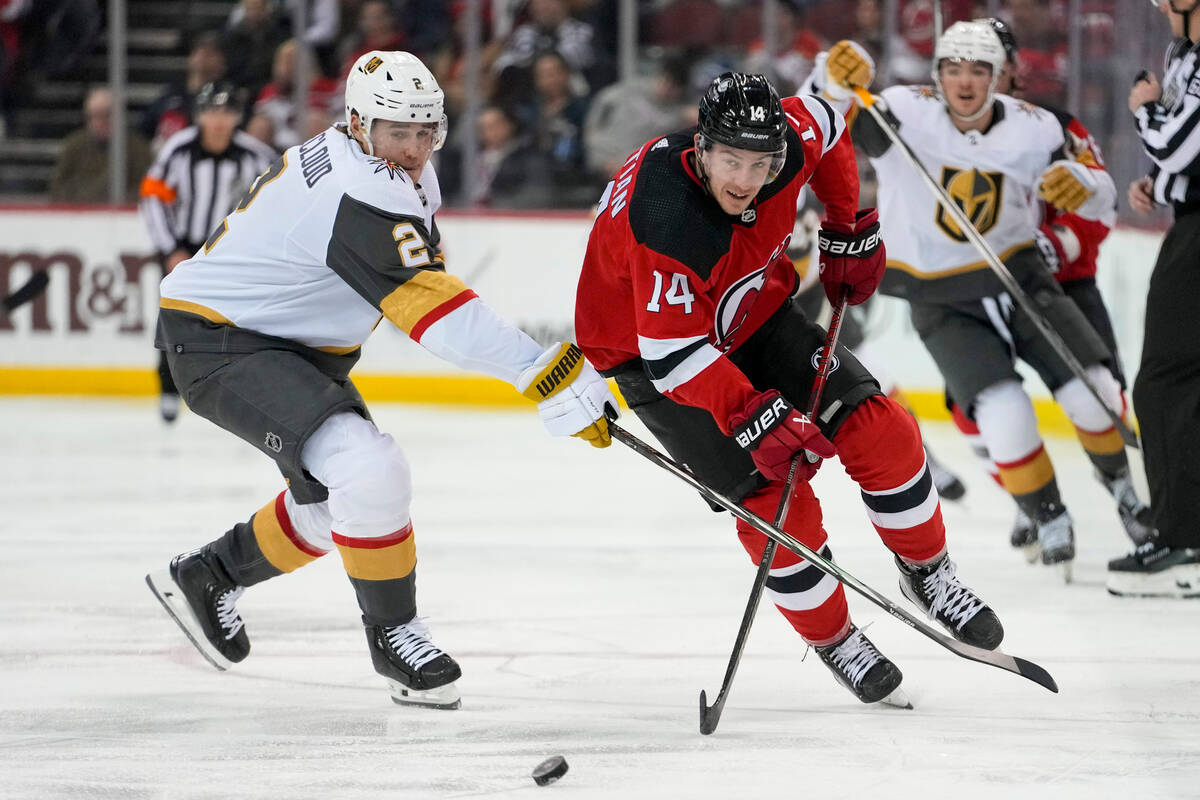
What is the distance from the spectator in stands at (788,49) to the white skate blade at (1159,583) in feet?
12.4

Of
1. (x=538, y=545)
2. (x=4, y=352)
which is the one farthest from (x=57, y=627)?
(x=4, y=352)

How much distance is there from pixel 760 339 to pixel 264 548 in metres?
1.03

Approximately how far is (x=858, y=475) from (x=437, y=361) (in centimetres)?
480

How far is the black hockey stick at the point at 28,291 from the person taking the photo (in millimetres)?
7789

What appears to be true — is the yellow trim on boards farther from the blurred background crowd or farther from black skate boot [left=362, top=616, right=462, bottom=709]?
black skate boot [left=362, top=616, right=462, bottom=709]

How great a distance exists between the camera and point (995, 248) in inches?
169

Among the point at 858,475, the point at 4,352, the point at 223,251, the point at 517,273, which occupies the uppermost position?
the point at 223,251

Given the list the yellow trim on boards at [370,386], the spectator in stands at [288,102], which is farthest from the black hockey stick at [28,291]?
the spectator in stands at [288,102]

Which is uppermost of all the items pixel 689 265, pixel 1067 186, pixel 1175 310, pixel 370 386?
pixel 689 265

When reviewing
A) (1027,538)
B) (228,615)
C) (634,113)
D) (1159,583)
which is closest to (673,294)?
(228,615)

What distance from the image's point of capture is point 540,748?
2.74 m

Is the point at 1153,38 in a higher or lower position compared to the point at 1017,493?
higher

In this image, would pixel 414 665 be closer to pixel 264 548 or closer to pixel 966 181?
pixel 264 548

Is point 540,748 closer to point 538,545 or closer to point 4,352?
point 538,545
